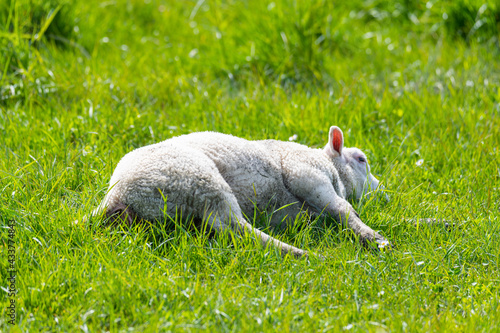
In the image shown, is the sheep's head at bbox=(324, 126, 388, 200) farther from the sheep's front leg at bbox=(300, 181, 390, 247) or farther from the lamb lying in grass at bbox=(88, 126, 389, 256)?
the sheep's front leg at bbox=(300, 181, 390, 247)

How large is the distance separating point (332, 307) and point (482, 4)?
5812 millimetres

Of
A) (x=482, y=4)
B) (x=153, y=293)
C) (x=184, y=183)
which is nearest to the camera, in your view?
Answer: (x=153, y=293)

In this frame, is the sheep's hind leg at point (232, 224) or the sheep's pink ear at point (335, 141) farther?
the sheep's pink ear at point (335, 141)

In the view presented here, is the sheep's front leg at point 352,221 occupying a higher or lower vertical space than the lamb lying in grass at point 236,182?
lower

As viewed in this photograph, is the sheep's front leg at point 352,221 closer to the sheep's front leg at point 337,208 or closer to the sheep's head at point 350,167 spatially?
the sheep's front leg at point 337,208

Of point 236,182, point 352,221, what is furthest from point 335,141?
point 236,182

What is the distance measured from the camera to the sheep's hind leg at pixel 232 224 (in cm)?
327

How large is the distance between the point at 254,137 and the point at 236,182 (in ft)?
4.60

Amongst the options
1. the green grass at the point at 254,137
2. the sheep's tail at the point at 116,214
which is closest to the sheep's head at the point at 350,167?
the green grass at the point at 254,137

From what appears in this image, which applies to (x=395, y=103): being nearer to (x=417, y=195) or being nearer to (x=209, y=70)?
(x=417, y=195)

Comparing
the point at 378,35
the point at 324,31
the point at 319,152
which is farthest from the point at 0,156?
the point at 378,35

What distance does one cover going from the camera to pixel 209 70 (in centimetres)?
654

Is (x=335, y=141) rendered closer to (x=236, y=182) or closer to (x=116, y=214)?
(x=236, y=182)

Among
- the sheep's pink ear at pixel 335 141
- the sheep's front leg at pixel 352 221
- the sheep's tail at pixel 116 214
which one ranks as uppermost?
the sheep's pink ear at pixel 335 141
